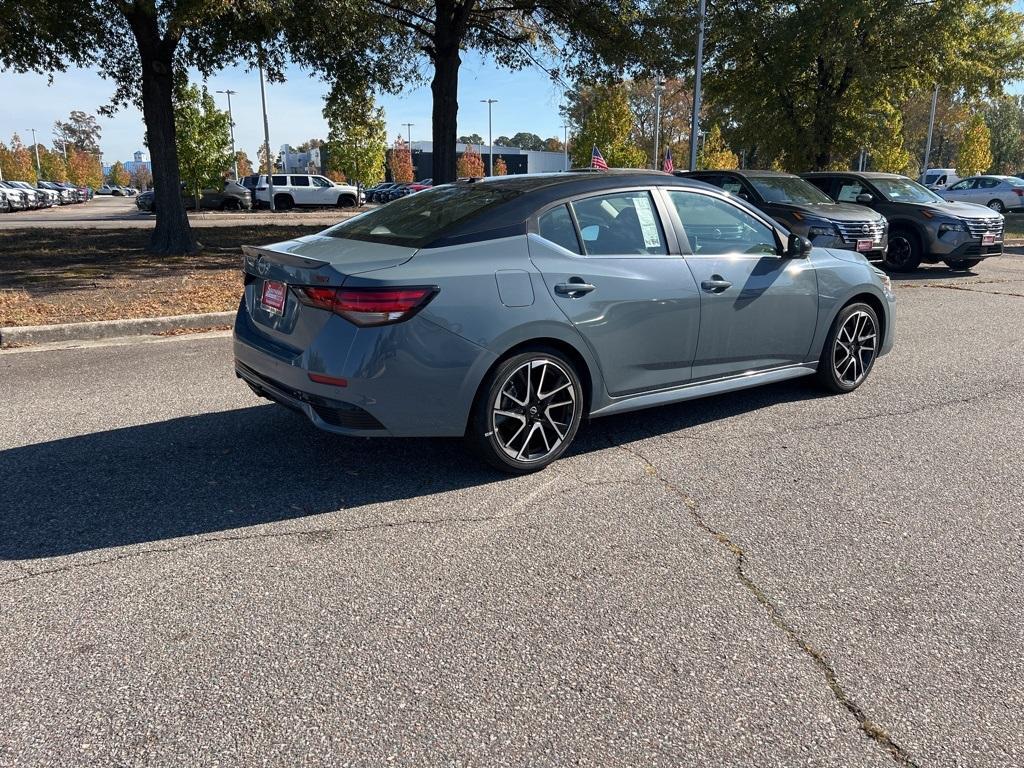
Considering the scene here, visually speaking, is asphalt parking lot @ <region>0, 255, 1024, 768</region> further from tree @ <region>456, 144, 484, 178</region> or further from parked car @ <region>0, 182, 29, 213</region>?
tree @ <region>456, 144, 484, 178</region>

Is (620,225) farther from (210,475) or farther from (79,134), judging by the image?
(79,134)

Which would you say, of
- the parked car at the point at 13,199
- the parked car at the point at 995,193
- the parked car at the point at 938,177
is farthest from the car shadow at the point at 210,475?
the parked car at the point at 938,177

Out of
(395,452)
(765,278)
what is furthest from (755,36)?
(395,452)

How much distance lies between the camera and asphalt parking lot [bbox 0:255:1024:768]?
2.32 metres

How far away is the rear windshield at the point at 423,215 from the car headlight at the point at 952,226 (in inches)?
450

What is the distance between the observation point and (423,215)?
4.54 meters

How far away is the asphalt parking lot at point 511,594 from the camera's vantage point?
2316 mm

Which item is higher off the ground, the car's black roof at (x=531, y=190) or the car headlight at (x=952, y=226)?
the car's black roof at (x=531, y=190)

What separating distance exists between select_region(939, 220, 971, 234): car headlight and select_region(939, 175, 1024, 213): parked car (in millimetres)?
20771

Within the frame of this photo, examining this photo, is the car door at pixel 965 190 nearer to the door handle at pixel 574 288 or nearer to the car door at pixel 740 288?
the car door at pixel 740 288

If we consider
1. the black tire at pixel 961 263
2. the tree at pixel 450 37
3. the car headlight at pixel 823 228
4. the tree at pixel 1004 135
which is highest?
the tree at pixel 1004 135

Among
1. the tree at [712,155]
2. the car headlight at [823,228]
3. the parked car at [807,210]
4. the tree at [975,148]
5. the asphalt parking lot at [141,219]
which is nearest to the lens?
the car headlight at [823,228]

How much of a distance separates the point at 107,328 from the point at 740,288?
20.0 feet

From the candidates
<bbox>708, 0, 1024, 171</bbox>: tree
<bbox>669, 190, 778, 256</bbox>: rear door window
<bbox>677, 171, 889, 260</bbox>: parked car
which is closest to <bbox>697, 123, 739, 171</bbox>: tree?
<bbox>708, 0, 1024, 171</bbox>: tree
